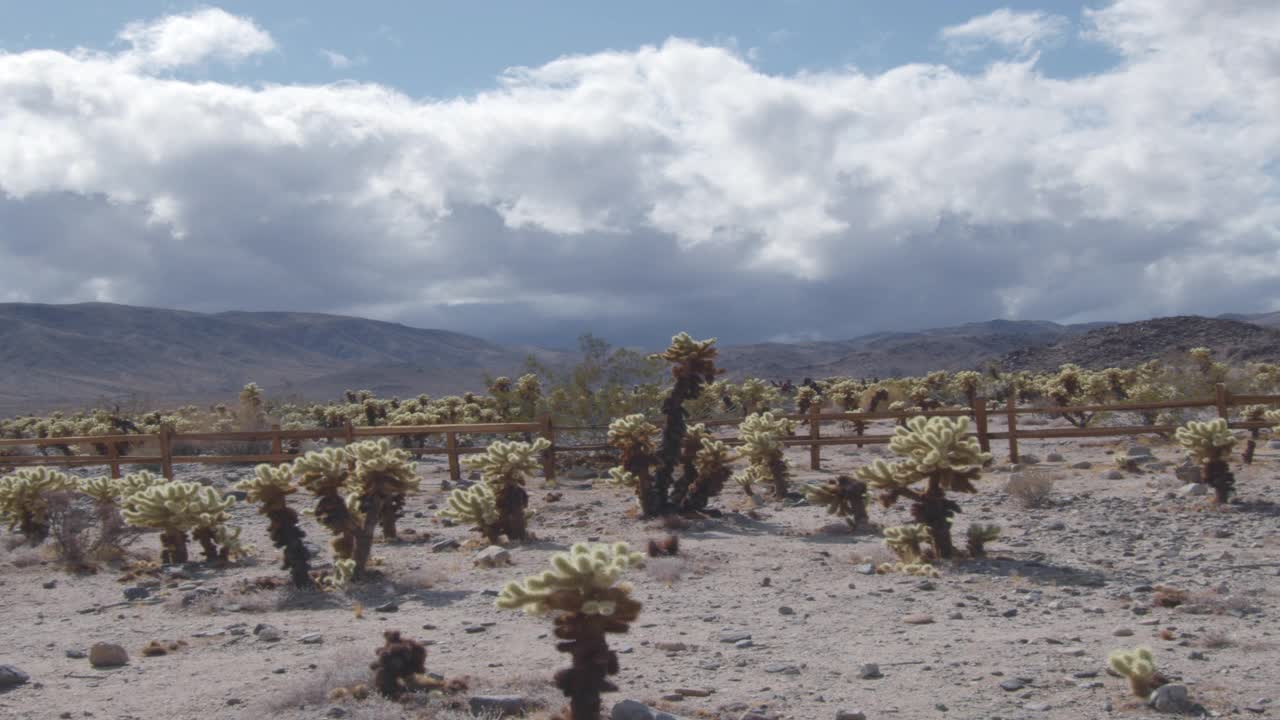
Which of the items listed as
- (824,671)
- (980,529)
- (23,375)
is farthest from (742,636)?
(23,375)

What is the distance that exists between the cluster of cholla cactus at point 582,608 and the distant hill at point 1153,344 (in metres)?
62.3

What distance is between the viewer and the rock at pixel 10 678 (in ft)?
23.5

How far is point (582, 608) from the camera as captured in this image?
5648 millimetres

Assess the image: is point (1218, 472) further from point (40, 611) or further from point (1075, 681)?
point (40, 611)

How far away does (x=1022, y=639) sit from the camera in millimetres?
7645

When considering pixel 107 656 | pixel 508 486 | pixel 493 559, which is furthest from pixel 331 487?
pixel 107 656

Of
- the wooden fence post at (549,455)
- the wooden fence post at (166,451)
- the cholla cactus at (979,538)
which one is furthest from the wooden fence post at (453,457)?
the cholla cactus at (979,538)

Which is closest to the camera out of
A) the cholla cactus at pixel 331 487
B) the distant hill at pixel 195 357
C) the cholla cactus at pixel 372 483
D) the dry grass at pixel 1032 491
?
the cholla cactus at pixel 331 487

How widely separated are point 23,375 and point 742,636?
455 ft

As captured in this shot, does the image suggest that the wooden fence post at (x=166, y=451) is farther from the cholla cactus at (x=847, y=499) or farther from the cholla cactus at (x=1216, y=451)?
the cholla cactus at (x=1216, y=451)

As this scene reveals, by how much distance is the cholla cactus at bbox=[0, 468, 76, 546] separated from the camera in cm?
1404

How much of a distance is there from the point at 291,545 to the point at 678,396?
5871mm

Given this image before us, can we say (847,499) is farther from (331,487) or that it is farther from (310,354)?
(310,354)

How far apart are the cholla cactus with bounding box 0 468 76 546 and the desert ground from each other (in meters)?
0.67
